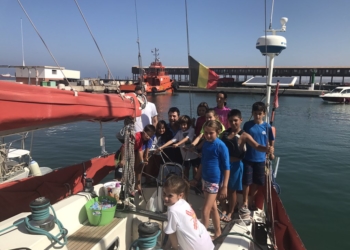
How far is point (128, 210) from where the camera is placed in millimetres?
3279

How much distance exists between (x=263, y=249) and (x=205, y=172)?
3.86 ft

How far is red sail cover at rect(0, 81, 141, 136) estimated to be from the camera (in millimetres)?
2018

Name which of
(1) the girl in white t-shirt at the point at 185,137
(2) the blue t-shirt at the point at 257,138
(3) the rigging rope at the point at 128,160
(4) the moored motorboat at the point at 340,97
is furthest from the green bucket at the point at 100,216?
(4) the moored motorboat at the point at 340,97

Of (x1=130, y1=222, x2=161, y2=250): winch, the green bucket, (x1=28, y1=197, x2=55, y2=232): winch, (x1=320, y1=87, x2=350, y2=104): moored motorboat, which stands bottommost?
(x1=320, y1=87, x2=350, y2=104): moored motorboat

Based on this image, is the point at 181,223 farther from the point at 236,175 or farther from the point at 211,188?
the point at 236,175

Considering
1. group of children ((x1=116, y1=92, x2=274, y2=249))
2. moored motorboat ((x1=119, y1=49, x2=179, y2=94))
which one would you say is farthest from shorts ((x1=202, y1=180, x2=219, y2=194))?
moored motorboat ((x1=119, y1=49, x2=179, y2=94))

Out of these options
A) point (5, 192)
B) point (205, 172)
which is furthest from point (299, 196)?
point (5, 192)

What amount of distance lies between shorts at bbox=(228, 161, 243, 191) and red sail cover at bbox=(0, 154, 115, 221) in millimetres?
2483

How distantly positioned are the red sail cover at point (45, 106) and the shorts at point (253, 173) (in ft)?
6.44

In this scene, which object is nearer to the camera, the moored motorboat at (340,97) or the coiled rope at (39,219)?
the coiled rope at (39,219)

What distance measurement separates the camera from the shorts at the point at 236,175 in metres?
3.79

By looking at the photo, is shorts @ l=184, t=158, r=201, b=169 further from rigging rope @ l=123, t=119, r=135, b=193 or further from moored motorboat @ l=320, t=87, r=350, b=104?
moored motorboat @ l=320, t=87, r=350, b=104

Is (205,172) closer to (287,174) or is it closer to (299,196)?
(299,196)

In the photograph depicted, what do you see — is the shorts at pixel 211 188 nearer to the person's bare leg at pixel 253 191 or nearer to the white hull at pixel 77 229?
the white hull at pixel 77 229
